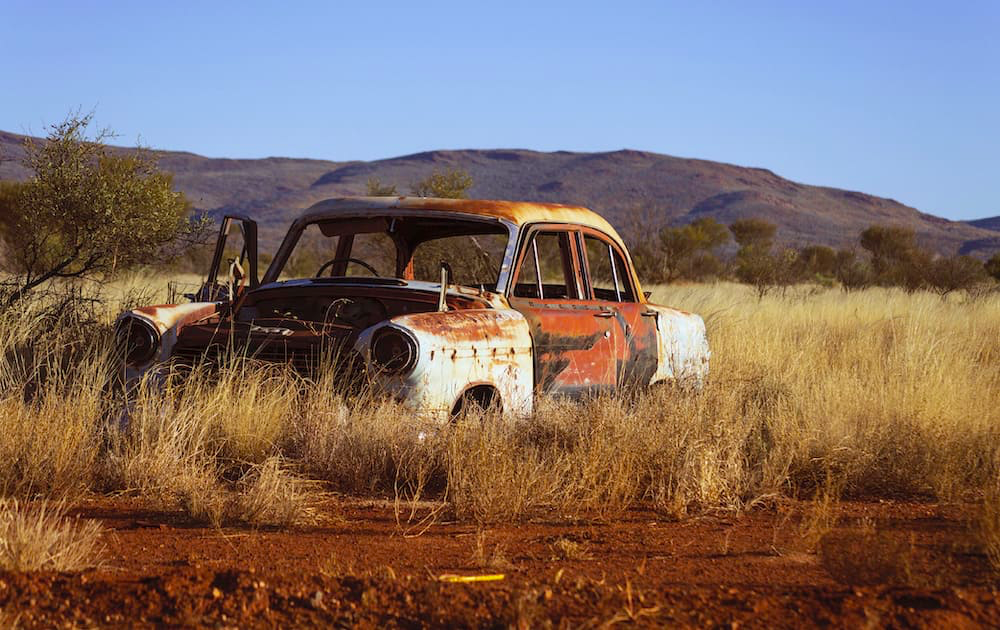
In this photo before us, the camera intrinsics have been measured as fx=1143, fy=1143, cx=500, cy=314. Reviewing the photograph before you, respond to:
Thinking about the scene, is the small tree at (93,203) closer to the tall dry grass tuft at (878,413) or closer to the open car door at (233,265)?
the open car door at (233,265)

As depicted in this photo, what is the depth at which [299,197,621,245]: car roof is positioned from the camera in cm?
749

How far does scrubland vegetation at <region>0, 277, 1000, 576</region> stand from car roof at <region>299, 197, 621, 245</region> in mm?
1291

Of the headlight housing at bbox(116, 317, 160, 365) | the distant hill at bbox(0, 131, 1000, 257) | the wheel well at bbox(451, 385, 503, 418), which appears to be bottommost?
the wheel well at bbox(451, 385, 503, 418)

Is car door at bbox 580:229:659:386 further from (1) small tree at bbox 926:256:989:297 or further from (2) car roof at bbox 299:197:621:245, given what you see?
(1) small tree at bbox 926:256:989:297

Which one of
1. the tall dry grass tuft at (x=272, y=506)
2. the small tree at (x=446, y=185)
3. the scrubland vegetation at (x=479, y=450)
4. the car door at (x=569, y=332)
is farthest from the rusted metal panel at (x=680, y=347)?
the small tree at (x=446, y=185)

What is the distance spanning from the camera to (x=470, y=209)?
7.54 m

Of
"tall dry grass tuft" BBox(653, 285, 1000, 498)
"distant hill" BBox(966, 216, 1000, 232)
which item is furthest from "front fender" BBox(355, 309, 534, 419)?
"distant hill" BBox(966, 216, 1000, 232)

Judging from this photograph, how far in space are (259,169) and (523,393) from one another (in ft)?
450

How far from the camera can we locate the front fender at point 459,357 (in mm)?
6199

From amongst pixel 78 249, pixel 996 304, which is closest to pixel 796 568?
pixel 78 249

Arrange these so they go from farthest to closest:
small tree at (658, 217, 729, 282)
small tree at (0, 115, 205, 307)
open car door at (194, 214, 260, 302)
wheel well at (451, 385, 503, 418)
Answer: small tree at (658, 217, 729, 282), small tree at (0, 115, 205, 307), open car door at (194, 214, 260, 302), wheel well at (451, 385, 503, 418)

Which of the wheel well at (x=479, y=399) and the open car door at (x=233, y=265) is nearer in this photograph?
the wheel well at (x=479, y=399)

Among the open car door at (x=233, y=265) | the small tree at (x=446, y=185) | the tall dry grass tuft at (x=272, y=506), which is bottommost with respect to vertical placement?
the tall dry grass tuft at (x=272, y=506)

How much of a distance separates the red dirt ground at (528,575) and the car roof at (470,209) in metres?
2.24
